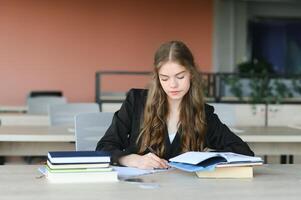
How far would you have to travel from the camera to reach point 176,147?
225 centimetres

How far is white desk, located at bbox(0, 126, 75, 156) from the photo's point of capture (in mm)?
3164

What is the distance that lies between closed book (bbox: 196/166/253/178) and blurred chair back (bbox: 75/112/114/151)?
105 cm

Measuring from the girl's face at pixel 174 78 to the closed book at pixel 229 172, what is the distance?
382 mm

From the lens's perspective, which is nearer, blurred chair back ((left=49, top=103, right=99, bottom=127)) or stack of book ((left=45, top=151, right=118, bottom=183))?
stack of book ((left=45, top=151, right=118, bottom=183))

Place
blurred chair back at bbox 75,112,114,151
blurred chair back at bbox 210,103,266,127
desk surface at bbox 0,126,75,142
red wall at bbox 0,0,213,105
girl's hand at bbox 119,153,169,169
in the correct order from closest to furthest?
girl's hand at bbox 119,153,169,169, blurred chair back at bbox 75,112,114,151, desk surface at bbox 0,126,75,142, blurred chair back at bbox 210,103,266,127, red wall at bbox 0,0,213,105

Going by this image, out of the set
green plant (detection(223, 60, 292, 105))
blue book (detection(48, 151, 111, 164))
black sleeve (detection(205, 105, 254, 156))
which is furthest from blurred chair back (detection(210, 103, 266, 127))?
blue book (detection(48, 151, 111, 164))

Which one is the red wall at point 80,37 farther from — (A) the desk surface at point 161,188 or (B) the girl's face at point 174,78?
(A) the desk surface at point 161,188

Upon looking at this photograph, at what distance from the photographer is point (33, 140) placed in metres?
3.17

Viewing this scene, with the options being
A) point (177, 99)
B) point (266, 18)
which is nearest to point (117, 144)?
point (177, 99)

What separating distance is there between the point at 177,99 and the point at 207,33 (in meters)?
6.59

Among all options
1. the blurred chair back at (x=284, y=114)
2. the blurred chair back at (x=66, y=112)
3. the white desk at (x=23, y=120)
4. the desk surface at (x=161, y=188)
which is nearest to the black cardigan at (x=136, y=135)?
the desk surface at (x=161, y=188)

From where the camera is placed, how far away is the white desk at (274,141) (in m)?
3.38

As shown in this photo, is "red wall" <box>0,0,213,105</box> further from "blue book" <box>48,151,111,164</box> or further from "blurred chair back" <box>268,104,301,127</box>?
"blue book" <box>48,151,111,164</box>

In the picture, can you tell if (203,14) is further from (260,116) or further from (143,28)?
(260,116)
